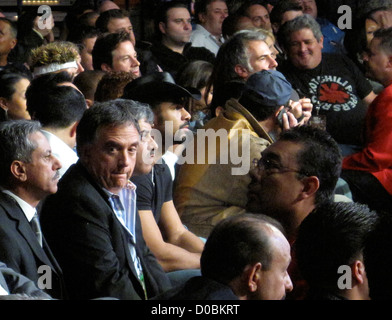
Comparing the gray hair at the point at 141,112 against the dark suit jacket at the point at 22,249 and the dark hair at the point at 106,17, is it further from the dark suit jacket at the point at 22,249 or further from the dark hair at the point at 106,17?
the dark hair at the point at 106,17

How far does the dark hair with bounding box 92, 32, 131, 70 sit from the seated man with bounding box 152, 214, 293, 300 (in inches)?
147

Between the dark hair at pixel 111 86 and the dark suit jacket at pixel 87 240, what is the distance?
55.7 inches

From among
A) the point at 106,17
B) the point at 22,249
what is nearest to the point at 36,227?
the point at 22,249

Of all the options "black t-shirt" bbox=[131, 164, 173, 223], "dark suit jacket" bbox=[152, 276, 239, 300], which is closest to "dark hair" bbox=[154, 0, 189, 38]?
"black t-shirt" bbox=[131, 164, 173, 223]

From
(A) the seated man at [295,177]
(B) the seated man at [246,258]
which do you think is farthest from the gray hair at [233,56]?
(B) the seated man at [246,258]

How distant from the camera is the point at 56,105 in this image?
4508 millimetres

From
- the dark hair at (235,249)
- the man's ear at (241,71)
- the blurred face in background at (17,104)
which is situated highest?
the dark hair at (235,249)

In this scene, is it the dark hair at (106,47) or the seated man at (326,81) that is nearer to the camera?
the seated man at (326,81)

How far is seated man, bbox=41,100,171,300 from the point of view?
11.5 feet

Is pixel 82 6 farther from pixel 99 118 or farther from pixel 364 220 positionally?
pixel 364 220

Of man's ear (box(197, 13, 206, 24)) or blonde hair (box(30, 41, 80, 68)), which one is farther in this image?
man's ear (box(197, 13, 206, 24))

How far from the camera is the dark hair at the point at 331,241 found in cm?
282

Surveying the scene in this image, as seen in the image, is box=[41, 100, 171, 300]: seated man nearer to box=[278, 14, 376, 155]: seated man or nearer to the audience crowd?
the audience crowd
